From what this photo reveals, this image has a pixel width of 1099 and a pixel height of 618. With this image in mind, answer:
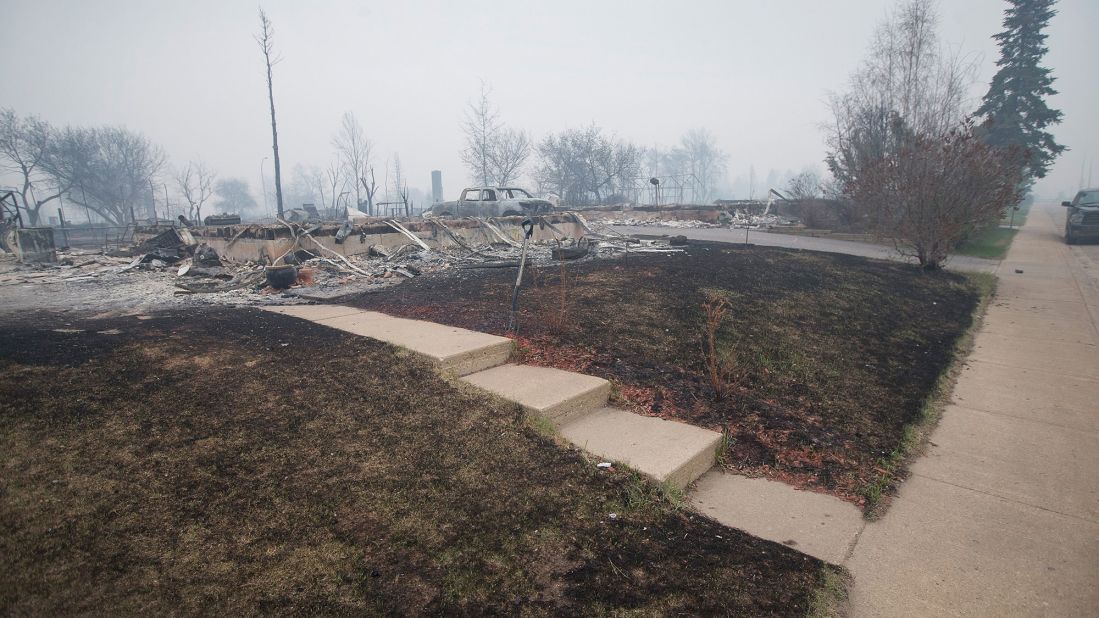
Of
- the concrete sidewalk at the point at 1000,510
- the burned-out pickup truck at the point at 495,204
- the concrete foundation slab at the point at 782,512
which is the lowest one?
the concrete sidewalk at the point at 1000,510

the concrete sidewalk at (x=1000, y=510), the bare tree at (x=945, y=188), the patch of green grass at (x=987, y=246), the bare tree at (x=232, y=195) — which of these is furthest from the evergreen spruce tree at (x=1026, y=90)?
the bare tree at (x=232, y=195)

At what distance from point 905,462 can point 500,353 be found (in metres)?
2.96

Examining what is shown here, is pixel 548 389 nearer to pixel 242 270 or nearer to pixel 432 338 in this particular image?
pixel 432 338

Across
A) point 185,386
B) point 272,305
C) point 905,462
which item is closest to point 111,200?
point 272,305

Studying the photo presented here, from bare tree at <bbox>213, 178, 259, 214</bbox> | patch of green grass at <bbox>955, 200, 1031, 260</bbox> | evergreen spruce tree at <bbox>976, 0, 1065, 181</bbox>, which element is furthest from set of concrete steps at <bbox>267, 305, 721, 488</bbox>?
bare tree at <bbox>213, 178, 259, 214</bbox>

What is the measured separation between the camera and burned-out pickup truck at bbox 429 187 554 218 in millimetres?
18875

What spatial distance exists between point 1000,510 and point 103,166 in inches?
2754

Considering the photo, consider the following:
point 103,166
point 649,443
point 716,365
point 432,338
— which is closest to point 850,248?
point 716,365

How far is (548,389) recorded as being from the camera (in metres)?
3.71

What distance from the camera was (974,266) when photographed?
12.9 meters

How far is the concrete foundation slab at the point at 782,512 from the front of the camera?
2447 millimetres

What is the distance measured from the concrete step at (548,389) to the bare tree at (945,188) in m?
9.91

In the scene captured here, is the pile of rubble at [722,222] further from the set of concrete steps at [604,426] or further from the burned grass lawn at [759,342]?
the set of concrete steps at [604,426]

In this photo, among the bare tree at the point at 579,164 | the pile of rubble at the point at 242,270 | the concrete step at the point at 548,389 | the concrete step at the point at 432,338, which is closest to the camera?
the concrete step at the point at 548,389
